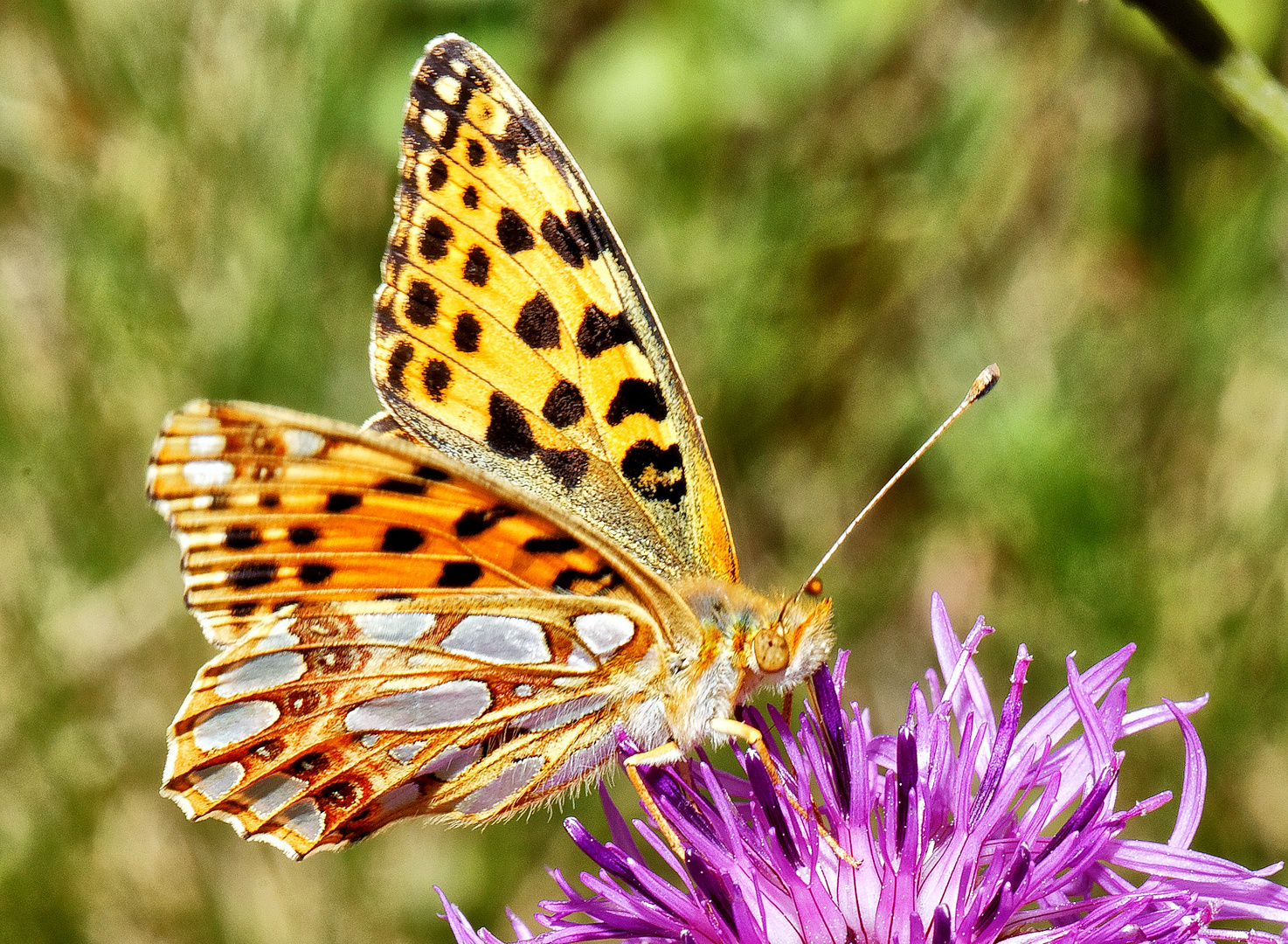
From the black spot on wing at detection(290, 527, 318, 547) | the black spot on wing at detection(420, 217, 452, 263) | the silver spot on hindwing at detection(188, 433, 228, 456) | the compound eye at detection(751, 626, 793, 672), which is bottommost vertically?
the compound eye at detection(751, 626, 793, 672)

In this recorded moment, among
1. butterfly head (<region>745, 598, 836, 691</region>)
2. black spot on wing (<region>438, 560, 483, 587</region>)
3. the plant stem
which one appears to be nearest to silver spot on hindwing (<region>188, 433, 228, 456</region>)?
black spot on wing (<region>438, 560, 483, 587</region>)

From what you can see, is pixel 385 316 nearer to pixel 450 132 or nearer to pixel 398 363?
pixel 398 363

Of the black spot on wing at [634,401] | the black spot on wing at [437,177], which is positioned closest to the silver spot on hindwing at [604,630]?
the black spot on wing at [634,401]

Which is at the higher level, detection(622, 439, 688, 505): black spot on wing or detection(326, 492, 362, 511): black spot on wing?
detection(326, 492, 362, 511): black spot on wing

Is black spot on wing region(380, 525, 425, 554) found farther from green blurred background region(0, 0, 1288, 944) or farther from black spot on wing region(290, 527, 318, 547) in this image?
green blurred background region(0, 0, 1288, 944)

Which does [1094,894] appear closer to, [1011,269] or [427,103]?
[427,103]

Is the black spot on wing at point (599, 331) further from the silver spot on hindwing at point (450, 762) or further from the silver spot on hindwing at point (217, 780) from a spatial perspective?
the silver spot on hindwing at point (217, 780)
